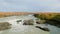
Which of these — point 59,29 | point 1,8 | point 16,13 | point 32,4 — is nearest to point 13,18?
point 16,13

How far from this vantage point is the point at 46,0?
235 centimetres

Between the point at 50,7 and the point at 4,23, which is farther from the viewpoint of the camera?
the point at 50,7

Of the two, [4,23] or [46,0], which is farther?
[46,0]

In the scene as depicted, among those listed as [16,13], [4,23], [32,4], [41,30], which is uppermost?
[32,4]

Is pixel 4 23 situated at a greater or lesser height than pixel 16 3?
lesser

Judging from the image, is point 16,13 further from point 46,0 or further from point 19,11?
point 46,0

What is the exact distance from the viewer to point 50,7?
2.34 metres

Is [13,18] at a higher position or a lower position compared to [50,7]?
lower

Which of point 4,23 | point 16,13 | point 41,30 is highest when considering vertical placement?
point 16,13

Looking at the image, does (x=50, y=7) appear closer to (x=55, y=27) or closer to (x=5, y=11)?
(x=55, y=27)

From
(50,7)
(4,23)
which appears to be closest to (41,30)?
(50,7)

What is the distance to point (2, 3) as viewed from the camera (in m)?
2.26

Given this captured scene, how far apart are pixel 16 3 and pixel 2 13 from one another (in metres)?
0.31

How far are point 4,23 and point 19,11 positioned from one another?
0.34 meters
